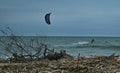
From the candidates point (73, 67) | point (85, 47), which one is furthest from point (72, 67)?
point (85, 47)

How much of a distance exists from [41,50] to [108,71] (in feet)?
13.1

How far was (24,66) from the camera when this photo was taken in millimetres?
6539

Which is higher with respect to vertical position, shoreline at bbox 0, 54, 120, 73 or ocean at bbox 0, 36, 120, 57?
shoreline at bbox 0, 54, 120, 73

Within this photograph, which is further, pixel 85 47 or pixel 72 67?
pixel 85 47

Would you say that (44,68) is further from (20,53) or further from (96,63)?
(20,53)

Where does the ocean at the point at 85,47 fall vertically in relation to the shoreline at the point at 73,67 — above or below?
below

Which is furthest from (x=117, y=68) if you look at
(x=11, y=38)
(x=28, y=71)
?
(x=11, y=38)

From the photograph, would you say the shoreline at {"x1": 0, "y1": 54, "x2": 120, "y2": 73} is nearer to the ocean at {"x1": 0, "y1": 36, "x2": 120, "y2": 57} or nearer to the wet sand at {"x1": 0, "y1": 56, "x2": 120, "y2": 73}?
the wet sand at {"x1": 0, "y1": 56, "x2": 120, "y2": 73}

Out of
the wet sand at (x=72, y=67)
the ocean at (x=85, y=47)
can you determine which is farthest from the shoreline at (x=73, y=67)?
the ocean at (x=85, y=47)

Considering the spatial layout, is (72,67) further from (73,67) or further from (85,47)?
(85,47)

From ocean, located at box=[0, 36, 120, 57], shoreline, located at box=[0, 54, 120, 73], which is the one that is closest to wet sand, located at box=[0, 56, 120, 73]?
shoreline, located at box=[0, 54, 120, 73]

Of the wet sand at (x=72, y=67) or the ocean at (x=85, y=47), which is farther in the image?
the ocean at (x=85, y=47)

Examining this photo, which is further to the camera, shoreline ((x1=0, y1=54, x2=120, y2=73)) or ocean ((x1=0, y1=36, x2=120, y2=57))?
ocean ((x1=0, y1=36, x2=120, y2=57))

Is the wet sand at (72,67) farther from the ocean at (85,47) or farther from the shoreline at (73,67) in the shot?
the ocean at (85,47)
